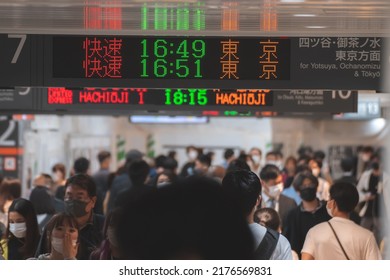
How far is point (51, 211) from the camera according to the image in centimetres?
995

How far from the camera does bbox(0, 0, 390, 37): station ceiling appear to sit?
6.22 metres

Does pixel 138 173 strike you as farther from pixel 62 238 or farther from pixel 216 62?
pixel 62 238

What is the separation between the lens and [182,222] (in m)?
2.18

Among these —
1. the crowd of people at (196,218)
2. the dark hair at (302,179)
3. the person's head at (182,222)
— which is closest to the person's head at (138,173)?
the crowd of people at (196,218)

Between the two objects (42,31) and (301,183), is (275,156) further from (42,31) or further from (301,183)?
(42,31)

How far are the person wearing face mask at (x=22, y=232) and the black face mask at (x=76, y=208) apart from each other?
340mm

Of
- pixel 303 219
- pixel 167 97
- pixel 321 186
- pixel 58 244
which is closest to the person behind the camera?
pixel 58 244

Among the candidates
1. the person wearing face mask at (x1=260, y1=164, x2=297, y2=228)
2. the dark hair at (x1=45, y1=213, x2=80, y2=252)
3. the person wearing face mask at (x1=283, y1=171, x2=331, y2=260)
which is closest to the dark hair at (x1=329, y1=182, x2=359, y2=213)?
the person wearing face mask at (x1=283, y1=171, x2=331, y2=260)

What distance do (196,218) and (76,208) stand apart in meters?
5.55

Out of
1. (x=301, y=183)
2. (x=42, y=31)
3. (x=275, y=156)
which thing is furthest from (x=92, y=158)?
(x=42, y=31)

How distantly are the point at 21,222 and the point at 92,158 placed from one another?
23.3 m

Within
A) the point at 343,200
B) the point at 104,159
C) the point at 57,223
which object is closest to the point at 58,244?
the point at 57,223

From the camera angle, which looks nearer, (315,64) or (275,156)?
(315,64)

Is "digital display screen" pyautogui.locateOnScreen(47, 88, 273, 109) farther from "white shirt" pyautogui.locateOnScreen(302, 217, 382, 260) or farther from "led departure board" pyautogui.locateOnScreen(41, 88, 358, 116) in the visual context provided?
"white shirt" pyautogui.locateOnScreen(302, 217, 382, 260)
